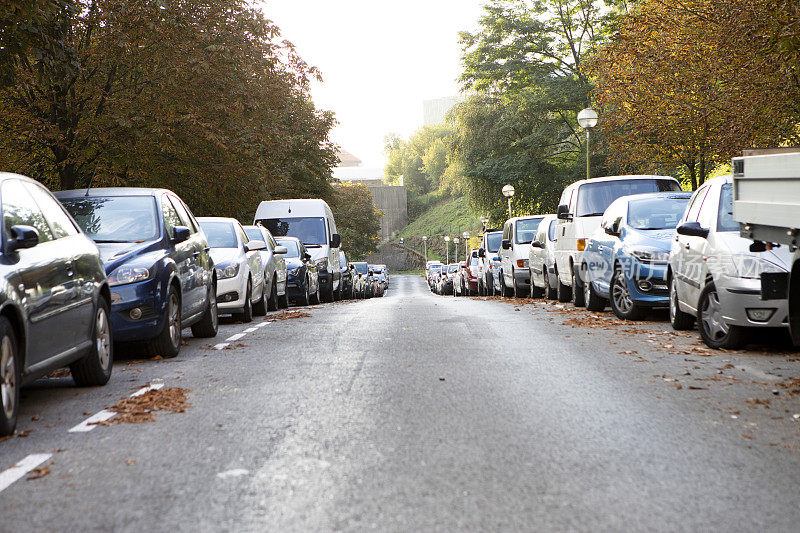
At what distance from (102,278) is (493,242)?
76.4 feet

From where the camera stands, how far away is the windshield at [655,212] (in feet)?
47.9

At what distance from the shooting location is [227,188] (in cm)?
2284

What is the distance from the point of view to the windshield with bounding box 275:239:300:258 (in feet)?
78.4

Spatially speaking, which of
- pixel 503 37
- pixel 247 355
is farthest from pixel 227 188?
pixel 503 37

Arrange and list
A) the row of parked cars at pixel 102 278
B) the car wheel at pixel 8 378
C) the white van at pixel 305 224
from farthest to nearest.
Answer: the white van at pixel 305 224 < the row of parked cars at pixel 102 278 < the car wheel at pixel 8 378

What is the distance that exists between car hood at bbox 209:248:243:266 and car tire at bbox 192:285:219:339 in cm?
259

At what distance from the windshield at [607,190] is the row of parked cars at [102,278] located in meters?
6.15

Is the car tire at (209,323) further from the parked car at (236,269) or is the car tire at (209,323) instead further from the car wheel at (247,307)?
the car wheel at (247,307)

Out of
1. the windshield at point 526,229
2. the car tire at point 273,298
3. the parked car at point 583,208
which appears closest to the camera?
the parked car at point 583,208

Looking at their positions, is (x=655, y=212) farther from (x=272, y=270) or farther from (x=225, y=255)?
(x=272, y=270)

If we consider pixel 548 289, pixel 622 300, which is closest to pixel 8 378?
pixel 622 300

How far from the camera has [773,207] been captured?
7621 mm

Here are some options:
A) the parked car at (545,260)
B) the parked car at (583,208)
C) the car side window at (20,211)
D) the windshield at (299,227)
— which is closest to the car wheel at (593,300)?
the parked car at (583,208)

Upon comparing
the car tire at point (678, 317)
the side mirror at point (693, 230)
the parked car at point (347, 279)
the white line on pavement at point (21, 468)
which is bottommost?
the parked car at point (347, 279)
